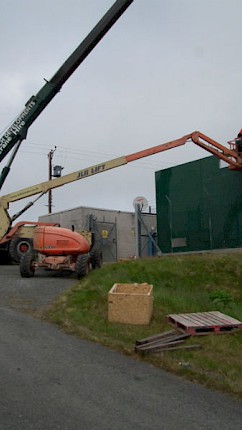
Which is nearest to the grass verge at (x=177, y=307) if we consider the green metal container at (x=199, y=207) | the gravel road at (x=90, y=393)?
the gravel road at (x=90, y=393)

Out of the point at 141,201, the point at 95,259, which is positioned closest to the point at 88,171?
the point at 95,259

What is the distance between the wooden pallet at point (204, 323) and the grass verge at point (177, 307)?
0.52 feet

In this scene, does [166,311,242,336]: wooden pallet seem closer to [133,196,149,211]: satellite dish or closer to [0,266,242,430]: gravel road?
[0,266,242,430]: gravel road

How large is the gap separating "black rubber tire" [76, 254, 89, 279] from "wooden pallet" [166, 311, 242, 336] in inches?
251

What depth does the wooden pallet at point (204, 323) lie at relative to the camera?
8.71 meters

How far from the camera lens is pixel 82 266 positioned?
15805 mm

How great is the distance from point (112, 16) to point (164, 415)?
1920 centimetres

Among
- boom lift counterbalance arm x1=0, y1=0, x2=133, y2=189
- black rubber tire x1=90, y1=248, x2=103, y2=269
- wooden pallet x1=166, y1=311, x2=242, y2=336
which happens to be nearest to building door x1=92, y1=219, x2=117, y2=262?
boom lift counterbalance arm x1=0, y1=0, x2=133, y2=189

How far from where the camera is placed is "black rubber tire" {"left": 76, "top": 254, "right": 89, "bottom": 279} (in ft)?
51.8

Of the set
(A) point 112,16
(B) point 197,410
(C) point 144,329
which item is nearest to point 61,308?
(C) point 144,329

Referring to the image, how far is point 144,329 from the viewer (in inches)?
363

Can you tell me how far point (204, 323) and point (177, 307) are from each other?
179cm

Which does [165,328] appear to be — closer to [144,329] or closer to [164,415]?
[144,329]

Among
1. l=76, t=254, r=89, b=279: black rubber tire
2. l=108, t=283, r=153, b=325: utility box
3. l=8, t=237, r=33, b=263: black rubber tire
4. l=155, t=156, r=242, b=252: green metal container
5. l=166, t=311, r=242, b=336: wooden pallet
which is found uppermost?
l=155, t=156, r=242, b=252: green metal container
